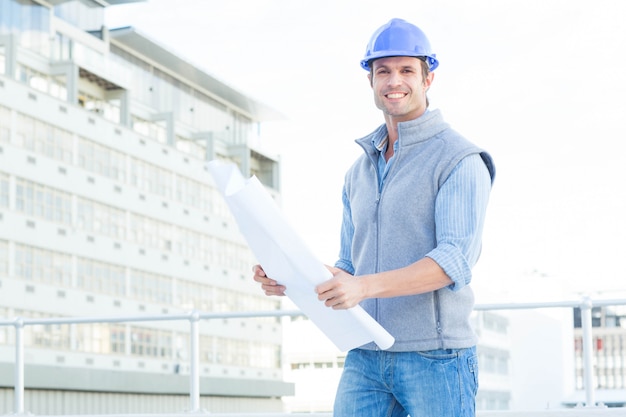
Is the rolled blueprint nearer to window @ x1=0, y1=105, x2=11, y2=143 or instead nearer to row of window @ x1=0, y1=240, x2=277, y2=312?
row of window @ x1=0, y1=240, x2=277, y2=312

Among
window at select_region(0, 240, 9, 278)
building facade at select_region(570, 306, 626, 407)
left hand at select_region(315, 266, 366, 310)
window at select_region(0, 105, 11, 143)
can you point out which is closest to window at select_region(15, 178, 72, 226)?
window at select_region(0, 240, 9, 278)

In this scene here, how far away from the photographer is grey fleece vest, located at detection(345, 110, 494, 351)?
97.7 inches

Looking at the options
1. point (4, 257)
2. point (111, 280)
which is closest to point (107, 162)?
point (111, 280)

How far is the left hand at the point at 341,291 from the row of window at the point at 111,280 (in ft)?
209

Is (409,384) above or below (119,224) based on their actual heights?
below

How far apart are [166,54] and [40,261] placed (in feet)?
69.9

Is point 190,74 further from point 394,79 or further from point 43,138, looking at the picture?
point 394,79

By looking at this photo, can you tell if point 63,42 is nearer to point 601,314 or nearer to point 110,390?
point 110,390

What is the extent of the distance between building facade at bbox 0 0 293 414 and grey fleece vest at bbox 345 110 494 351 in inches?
2415

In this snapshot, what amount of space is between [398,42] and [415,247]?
0.47m

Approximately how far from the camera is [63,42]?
70.9 meters

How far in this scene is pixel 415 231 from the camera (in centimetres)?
251

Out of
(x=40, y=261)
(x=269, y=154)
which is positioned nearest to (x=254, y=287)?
(x=269, y=154)

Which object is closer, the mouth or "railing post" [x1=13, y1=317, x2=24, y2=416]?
the mouth
